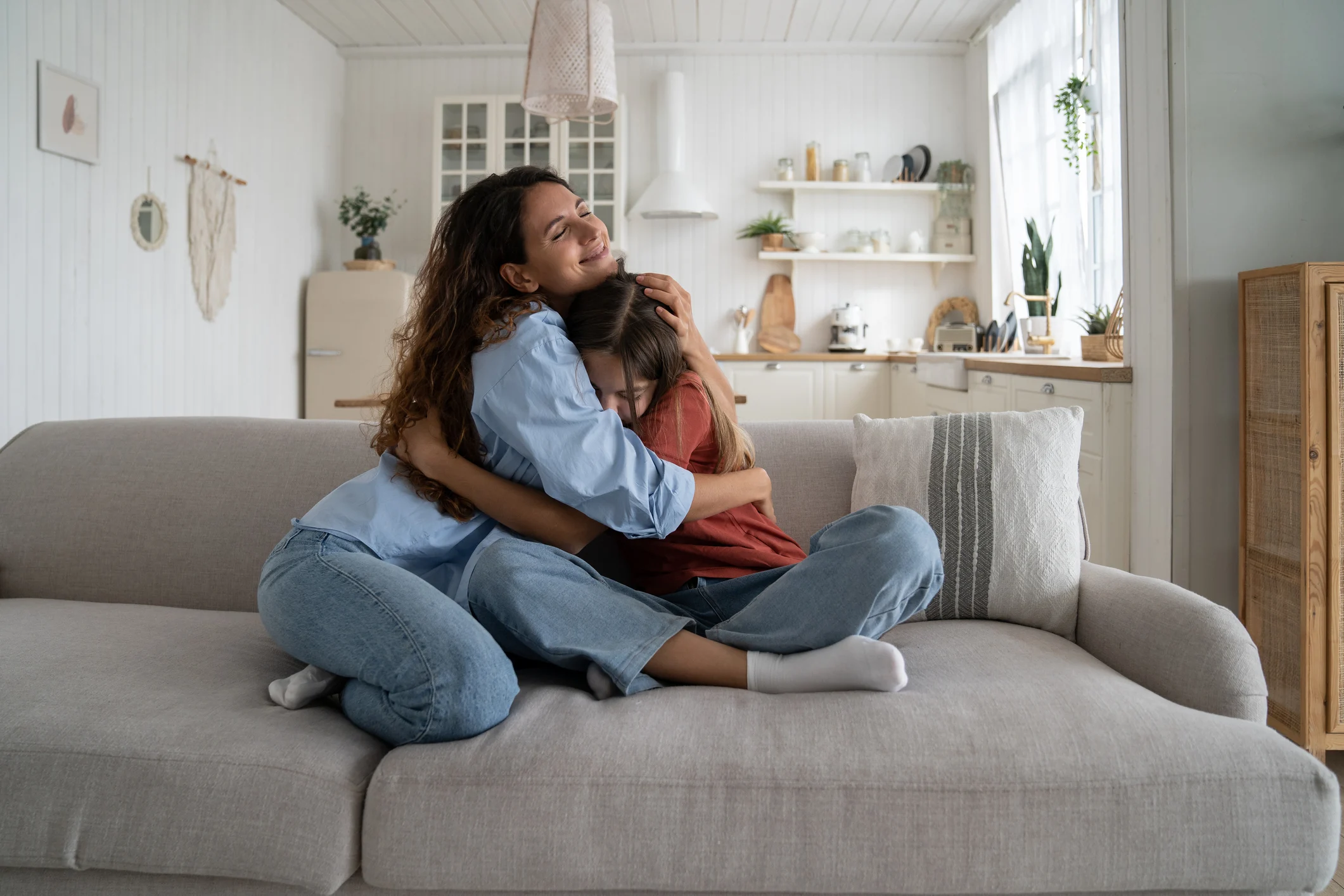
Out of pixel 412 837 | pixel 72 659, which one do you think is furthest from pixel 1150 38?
pixel 72 659

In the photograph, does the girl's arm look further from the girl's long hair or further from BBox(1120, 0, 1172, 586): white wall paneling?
BBox(1120, 0, 1172, 586): white wall paneling

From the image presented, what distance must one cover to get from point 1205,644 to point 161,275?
4.19 m

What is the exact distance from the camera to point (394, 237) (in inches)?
238

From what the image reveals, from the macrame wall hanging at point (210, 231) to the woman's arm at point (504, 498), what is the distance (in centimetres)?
350

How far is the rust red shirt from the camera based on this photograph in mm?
1548

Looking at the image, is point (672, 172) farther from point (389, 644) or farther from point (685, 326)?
point (389, 644)

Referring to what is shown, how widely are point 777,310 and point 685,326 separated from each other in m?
4.48

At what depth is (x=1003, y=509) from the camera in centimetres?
167

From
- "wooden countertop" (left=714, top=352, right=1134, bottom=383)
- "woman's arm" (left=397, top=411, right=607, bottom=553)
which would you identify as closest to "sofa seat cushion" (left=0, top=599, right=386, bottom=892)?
"woman's arm" (left=397, top=411, right=607, bottom=553)

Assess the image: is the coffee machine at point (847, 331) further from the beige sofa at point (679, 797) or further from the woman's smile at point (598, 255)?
the beige sofa at point (679, 797)

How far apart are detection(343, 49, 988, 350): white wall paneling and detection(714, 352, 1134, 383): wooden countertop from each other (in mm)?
526

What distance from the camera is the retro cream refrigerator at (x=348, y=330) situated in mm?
5410

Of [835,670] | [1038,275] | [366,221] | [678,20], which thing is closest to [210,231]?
[366,221]

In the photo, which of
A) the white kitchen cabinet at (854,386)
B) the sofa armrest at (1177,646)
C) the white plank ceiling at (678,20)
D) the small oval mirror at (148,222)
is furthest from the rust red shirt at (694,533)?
the white plank ceiling at (678,20)
